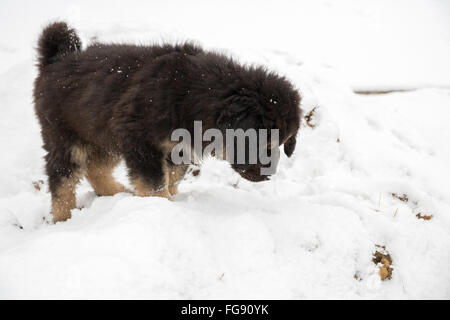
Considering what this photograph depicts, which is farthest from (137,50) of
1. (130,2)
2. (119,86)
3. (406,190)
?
(130,2)

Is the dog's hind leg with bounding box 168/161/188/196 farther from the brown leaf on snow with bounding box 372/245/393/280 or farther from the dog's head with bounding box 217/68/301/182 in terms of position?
the brown leaf on snow with bounding box 372/245/393/280

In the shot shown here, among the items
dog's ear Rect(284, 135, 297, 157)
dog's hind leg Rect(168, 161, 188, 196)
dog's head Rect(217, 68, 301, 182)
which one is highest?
dog's head Rect(217, 68, 301, 182)

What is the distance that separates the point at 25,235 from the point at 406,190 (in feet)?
13.0

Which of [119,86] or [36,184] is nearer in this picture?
[119,86]

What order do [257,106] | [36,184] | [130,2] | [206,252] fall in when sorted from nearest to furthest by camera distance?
[206,252] < [257,106] < [36,184] < [130,2]

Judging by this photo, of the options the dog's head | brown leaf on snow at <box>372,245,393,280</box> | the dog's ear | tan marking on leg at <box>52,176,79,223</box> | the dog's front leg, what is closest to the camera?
brown leaf on snow at <box>372,245,393,280</box>

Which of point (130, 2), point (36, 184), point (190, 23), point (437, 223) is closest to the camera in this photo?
point (437, 223)

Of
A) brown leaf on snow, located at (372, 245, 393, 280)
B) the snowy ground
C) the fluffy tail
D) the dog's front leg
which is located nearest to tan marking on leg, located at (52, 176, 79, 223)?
the snowy ground

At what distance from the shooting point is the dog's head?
289cm

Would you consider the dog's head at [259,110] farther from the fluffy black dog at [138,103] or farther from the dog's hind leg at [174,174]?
the dog's hind leg at [174,174]

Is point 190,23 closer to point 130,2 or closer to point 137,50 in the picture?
point 130,2

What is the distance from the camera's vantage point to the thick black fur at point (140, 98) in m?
2.98

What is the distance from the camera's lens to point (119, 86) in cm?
326

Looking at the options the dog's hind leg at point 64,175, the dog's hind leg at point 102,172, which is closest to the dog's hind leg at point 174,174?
the dog's hind leg at point 102,172
